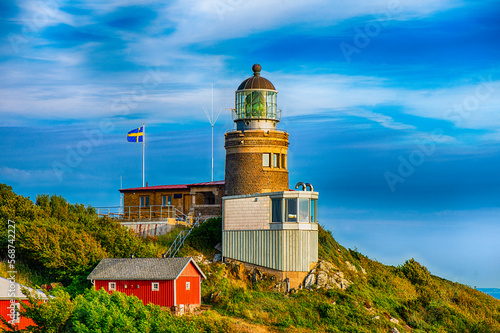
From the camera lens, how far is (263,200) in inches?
1761

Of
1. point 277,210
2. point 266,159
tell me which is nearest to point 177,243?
point 277,210

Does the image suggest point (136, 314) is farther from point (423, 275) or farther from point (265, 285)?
point (423, 275)

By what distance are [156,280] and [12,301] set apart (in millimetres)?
6827

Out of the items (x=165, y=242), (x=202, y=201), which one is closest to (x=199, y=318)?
(x=165, y=242)

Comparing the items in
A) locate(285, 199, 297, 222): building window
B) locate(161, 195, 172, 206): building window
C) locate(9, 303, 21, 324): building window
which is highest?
locate(161, 195, 172, 206): building window

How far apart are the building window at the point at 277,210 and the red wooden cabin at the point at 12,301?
1288 cm

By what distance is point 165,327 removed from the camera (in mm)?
35688

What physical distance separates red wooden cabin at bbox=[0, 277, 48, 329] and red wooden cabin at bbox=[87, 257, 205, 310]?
142 inches

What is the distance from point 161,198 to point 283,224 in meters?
15.0

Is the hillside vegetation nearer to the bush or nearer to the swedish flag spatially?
the bush

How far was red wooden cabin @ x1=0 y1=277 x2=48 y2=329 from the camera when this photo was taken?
122 feet

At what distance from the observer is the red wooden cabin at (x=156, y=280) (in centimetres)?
3991

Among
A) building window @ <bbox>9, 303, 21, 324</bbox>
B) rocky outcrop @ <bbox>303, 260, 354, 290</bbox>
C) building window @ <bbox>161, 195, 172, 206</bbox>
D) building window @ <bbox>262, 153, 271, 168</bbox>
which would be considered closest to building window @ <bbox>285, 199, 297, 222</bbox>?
rocky outcrop @ <bbox>303, 260, 354, 290</bbox>

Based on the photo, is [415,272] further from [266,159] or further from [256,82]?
[256,82]
